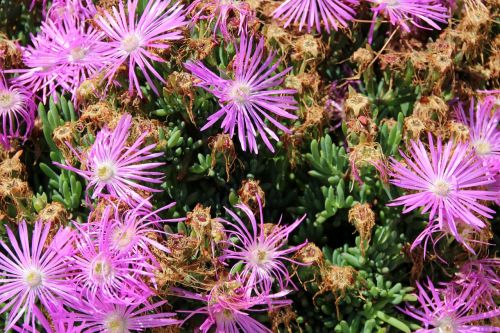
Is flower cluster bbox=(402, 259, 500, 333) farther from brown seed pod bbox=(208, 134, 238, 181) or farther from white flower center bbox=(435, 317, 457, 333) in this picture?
brown seed pod bbox=(208, 134, 238, 181)

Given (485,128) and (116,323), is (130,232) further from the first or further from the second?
(485,128)

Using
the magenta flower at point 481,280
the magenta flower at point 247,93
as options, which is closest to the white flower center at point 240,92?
the magenta flower at point 247,93

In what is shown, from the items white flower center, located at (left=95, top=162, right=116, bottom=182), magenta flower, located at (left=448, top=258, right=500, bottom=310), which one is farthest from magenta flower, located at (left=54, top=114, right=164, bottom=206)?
magenta flower, located at (left=448, top=258, right=500, bottom=310)

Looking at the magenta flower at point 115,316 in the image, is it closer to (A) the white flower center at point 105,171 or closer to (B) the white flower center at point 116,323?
(B) the white flower center at point 116,323

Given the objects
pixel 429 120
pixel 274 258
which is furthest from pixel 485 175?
pixel 274 258

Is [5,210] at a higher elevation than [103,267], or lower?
higher

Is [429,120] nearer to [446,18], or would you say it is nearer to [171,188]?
[446,18]

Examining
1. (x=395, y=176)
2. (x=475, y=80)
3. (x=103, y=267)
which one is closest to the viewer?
(x=103, y=267)

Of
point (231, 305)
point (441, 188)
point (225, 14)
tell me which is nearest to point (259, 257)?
point (231, 305)
